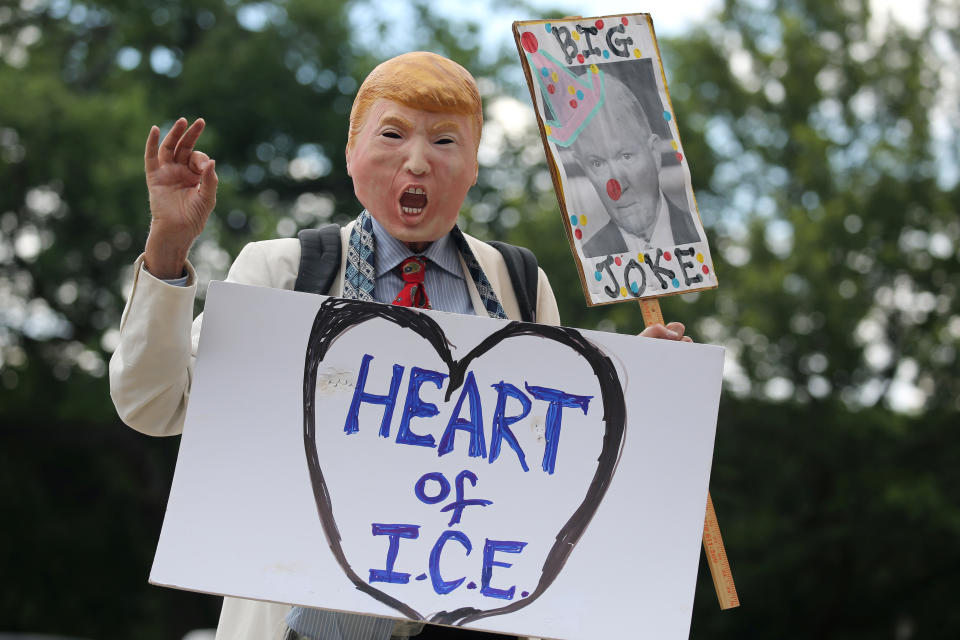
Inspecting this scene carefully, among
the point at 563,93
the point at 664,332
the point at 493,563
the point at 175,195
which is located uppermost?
the point at 563,93

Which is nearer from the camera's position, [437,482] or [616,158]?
[437,482]

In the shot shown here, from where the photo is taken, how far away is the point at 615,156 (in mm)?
2283

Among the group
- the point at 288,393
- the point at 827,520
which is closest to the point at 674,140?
the point at 288,393

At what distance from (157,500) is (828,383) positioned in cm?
706

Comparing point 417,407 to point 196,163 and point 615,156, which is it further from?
point 615,156

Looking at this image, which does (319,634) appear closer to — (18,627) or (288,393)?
(288,393)

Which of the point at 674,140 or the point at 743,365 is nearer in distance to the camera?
the point at 674,140

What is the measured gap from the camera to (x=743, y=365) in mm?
11727

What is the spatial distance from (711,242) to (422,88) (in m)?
10.0

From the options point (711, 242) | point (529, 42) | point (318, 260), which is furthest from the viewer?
point (711, 242)

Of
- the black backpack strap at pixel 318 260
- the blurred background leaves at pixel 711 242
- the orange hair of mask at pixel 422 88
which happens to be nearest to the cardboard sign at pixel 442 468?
the black backpack strap at pixel 318 260

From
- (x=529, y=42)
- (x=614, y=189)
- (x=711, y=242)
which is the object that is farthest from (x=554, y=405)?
(x=711, y=242)

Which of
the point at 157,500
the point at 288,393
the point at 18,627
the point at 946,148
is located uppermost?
the point at 946,148

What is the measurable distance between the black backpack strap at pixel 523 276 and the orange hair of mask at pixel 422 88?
9.3 inches
